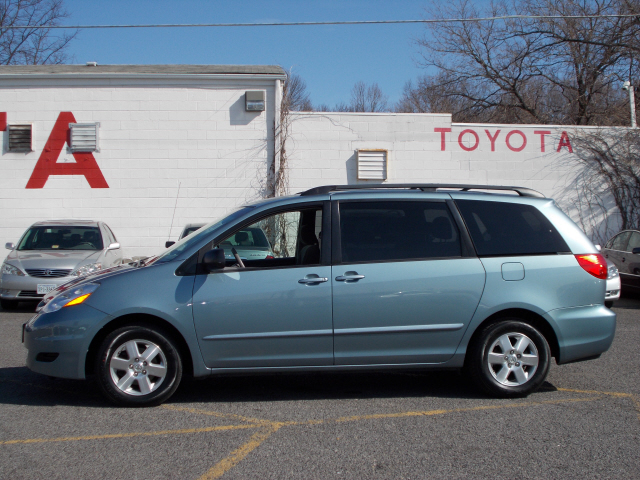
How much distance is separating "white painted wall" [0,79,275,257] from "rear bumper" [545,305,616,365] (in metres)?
10.8

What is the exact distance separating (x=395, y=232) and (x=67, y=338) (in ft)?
9.14

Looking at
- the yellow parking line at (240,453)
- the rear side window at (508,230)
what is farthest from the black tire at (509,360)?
the yellow parking line at (240,453)

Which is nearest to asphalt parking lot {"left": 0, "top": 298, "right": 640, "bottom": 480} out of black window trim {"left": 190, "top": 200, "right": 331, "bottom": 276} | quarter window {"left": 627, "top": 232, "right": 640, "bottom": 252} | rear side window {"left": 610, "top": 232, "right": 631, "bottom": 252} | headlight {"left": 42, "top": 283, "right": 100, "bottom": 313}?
headlight {"left": 42, "top": 283, "right": 100, "bottom": 313}

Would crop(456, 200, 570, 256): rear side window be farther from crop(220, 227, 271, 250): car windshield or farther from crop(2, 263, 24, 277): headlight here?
crop(2, 263, 24, 277): headlight

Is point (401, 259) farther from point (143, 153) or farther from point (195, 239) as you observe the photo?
point (143, 153)

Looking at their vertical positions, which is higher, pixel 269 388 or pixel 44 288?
pixel 44 288

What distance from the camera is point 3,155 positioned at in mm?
14852

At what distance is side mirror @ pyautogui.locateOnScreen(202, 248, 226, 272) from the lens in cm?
477

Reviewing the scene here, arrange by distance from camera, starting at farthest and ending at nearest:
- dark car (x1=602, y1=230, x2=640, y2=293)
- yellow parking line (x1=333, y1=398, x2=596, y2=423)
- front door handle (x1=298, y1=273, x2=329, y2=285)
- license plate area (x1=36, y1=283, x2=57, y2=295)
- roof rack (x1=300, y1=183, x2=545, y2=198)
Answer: dark car (x1=602, y1=230, x2=640, y2=293)
license plate area (x1=36, y1=283, x2=57, y2=295)
roof rack (x1=300, y1=183, x2=545, y2=198)
front door handle (x1=298, y1=273, x2=329, y2=285)
yellow parking line (x1=333, y1=398, x2=596, y2=423)

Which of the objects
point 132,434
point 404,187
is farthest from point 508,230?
point 132,434

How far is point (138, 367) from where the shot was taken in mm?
4809

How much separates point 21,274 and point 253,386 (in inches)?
241

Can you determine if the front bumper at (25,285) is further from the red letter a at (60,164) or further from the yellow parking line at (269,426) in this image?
the yellow parking line at (269,426)

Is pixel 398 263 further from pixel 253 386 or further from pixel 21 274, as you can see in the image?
pixel 21 274
